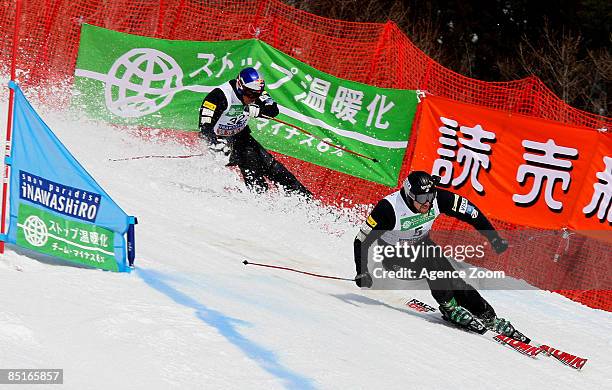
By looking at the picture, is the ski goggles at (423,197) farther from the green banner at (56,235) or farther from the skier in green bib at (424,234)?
the green banner at (56,235)

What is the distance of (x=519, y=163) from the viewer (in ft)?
35.7

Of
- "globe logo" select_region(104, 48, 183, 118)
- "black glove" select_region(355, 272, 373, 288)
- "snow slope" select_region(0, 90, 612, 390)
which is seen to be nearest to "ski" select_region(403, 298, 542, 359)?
"snow slope" select_region(0, 90, 612, 390)

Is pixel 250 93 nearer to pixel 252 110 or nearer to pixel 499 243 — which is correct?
pixel 252 110

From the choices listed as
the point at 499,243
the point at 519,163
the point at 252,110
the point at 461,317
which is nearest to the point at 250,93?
the point at 252,110

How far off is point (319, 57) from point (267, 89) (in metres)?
1.98

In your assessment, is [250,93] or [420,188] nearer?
[420,188]

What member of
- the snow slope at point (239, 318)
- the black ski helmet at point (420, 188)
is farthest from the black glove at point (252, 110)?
the black ski helmet at point (420, 188)

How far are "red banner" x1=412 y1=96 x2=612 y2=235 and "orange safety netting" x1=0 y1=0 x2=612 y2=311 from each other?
45 cm

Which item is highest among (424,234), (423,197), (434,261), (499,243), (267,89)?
(267,89)

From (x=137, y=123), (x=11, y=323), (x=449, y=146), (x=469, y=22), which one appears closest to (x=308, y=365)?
(x=11, y=323)

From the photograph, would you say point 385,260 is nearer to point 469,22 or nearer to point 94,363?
point 94,363

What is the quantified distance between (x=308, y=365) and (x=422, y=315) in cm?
274

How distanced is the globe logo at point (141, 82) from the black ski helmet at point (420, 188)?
532 cm

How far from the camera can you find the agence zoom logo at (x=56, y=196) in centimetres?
578
